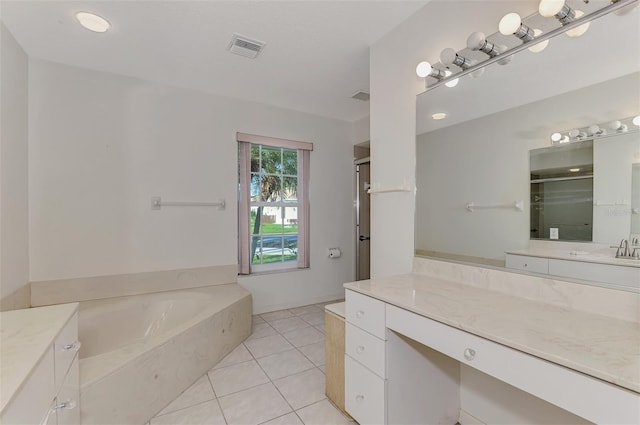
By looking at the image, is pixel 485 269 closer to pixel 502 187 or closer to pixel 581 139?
pixel 502 187

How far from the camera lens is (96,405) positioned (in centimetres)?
138

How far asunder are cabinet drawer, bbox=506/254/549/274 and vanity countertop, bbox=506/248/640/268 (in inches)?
0.7

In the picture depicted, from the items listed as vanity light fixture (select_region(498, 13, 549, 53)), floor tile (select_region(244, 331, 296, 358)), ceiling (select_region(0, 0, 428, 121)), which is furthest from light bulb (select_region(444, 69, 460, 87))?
floor tile (select_region(244, 331, 296, 358))

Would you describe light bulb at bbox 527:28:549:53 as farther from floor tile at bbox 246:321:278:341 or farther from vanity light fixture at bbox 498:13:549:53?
floor tile at bbox 246:321:278:341

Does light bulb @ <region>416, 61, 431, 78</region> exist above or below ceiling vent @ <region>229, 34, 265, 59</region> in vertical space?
below

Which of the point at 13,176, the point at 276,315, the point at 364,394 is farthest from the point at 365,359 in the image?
the point at 13,176

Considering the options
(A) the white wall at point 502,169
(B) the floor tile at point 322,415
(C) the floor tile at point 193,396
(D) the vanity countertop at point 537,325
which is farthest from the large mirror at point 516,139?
(C) the floor tile at point 193,396

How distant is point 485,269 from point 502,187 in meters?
0.42

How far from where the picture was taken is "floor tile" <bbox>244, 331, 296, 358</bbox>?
2400 millimetres

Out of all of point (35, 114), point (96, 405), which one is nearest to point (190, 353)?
point (96, 405)

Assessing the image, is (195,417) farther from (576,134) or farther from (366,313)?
(576,134)

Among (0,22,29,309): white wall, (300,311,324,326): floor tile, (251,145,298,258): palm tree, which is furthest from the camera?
(251,145,298,258): palm tree

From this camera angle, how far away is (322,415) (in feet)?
5.39

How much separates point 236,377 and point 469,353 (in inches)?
66.9
